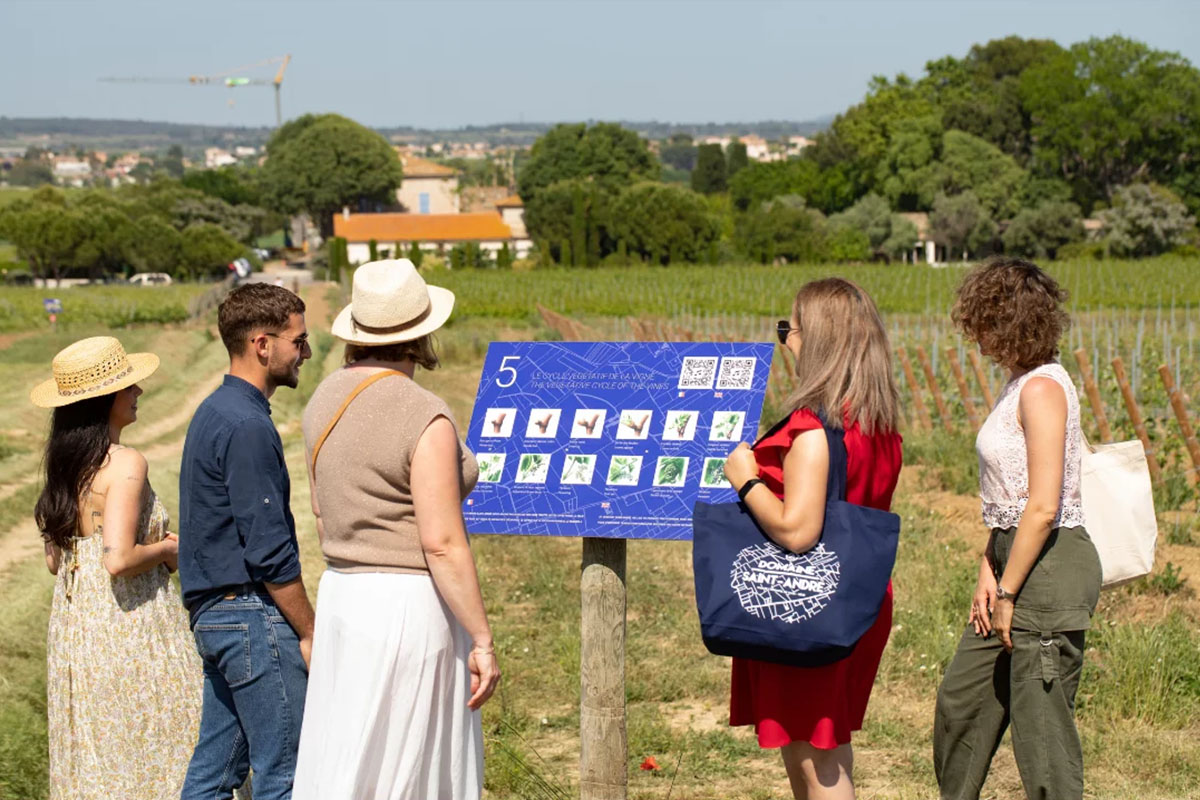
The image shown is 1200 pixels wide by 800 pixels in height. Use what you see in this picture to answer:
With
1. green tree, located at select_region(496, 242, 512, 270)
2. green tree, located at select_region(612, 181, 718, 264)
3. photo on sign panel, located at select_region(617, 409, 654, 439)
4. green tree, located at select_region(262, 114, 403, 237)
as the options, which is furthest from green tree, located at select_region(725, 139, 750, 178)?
photo on sign panel, located at select_region(617, 409, 654, 439)

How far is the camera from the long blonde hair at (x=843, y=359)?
3426 millimetres

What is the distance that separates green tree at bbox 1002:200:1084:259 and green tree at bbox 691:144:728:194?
62.4 meters

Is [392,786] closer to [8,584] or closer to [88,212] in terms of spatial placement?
[8,584]

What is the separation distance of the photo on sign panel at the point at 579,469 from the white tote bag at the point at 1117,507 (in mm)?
A: 1439

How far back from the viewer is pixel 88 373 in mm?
3869

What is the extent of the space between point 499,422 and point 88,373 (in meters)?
1.24

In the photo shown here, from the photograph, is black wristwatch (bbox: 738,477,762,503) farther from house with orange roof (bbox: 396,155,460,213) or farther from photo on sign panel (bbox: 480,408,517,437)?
house with orange roof (bbox: 396,155,460,213)

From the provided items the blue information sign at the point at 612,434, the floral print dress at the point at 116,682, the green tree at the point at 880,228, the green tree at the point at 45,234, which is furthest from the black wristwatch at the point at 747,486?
the green tree at the point at 880,228

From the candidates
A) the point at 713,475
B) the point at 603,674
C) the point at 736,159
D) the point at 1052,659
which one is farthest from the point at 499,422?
the point at 736,159

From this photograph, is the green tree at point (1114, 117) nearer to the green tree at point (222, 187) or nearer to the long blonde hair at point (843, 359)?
the green tree at point (222, 187)

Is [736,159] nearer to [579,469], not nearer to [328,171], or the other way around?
[328,171]

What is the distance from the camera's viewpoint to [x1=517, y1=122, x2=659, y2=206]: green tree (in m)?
93.4

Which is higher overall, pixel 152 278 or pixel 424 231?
pixel 424 231

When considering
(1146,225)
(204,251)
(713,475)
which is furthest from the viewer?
(204,251)
